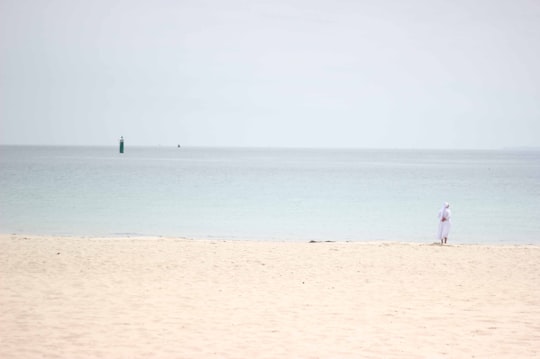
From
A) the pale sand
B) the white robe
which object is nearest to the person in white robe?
the white robe

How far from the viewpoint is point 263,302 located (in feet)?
38.8

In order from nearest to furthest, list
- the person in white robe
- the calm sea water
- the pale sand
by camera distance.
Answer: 1. the pale sand
2. the person in white robe
3. the calm sea water

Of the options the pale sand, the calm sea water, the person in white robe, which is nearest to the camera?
the pale sand

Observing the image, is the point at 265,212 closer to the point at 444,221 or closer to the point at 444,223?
the point at 444,223

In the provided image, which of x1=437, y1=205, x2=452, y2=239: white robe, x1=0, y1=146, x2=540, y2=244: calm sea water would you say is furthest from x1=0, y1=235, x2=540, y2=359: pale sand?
x1=0, y1=146, x2=540, y2=244: calm sea water

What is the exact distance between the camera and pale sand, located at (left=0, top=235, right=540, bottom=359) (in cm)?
878

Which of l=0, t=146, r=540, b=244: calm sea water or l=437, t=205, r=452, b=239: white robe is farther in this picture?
l=0, t=146, r=540, b=244: calm sea water

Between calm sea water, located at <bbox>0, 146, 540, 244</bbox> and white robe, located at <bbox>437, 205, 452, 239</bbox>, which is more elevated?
white robe, located at <bbox>437, 205, 452, 239</bbox>

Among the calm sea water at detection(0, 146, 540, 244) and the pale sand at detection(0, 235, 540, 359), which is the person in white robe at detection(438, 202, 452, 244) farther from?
the calm sea water at detection(0, 146, 540, 244)

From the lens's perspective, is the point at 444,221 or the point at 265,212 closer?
the point at 444,221

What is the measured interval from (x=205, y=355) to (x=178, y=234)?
21.1m

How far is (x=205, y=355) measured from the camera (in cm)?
830

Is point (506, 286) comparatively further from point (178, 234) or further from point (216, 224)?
point (216, 224)

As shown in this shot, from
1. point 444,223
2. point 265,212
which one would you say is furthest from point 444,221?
point 265,212
